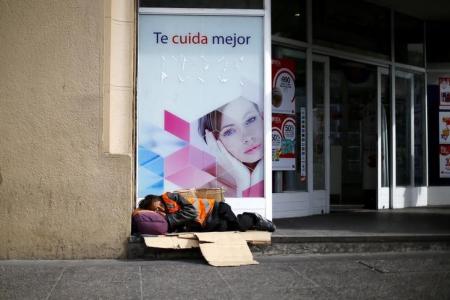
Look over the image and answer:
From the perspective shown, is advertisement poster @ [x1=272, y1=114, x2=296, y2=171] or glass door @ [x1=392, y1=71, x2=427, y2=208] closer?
advertisement poster @ [x1=272, y1=114, x2=296, y2=171]

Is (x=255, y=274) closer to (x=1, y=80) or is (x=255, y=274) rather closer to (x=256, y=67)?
(x=256, y=67)

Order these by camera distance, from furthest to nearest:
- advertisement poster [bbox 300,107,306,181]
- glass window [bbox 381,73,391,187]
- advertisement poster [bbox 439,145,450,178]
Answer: advertisement poster [bbox 439,145,450,178] → glass window [bbox 381,73,391,187] → advertisement poster [bbox 300,107,306,181]

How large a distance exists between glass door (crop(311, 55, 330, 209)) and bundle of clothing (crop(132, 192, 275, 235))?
3363 millimetres

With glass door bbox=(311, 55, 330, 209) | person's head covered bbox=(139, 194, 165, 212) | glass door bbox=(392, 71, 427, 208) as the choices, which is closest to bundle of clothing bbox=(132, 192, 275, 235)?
person's head covered bbox=(139, 194, 165, 212)

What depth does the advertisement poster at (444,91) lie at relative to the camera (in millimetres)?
13477

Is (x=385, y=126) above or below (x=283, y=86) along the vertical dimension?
below

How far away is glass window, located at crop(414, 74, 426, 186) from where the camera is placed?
13.2 meters

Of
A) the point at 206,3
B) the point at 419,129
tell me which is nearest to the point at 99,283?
the point at 206,3

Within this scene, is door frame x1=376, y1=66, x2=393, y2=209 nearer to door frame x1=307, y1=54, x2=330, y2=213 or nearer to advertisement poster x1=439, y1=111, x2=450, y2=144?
door frame x1=307, y1=54, x2=330, y2=213

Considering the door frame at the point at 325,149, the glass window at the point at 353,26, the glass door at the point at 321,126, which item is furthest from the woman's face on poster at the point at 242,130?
the glass window at the point at 353,26

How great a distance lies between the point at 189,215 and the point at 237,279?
147 centimetres

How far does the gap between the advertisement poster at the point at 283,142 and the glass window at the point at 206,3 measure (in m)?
2.31

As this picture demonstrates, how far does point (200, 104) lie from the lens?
27.1ft

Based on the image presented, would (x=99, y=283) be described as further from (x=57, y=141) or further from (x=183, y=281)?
(x=57, y=141)
